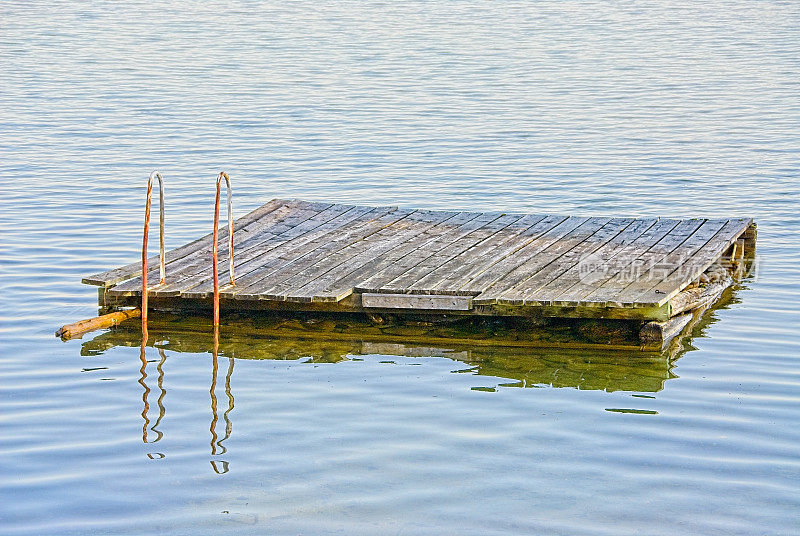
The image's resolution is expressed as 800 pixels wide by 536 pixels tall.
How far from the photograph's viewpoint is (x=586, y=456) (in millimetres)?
6543

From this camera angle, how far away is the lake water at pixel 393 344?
6.04m

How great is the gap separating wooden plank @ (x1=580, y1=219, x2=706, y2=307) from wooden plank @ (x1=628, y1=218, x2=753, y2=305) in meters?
0.20

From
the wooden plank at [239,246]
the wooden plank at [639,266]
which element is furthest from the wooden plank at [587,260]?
the wooden plank at [239,246]

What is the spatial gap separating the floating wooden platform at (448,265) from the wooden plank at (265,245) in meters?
0.01

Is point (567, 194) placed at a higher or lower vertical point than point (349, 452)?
higher

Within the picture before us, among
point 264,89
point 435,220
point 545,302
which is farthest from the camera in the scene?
point 264,89

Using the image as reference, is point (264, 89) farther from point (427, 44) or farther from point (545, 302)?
point (545, 302)

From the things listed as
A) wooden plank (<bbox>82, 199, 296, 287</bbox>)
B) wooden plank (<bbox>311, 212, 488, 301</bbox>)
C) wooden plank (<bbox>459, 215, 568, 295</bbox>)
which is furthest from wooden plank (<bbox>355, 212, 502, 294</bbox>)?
wooden plank (<bbox>82, 199, 296, 287</bbox>)

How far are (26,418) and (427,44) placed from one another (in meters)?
26.0

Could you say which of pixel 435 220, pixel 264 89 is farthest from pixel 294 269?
pixel 264 89

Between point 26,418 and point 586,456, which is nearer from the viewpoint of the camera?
point 586,456

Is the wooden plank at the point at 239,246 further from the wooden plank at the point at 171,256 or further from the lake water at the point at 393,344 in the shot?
the lake water at the point at 393,344

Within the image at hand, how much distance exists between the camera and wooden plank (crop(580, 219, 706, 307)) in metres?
8.48

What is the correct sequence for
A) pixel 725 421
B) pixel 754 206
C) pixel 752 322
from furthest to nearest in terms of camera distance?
pixel 754 206, pixel 752 322, pixel 725 421
